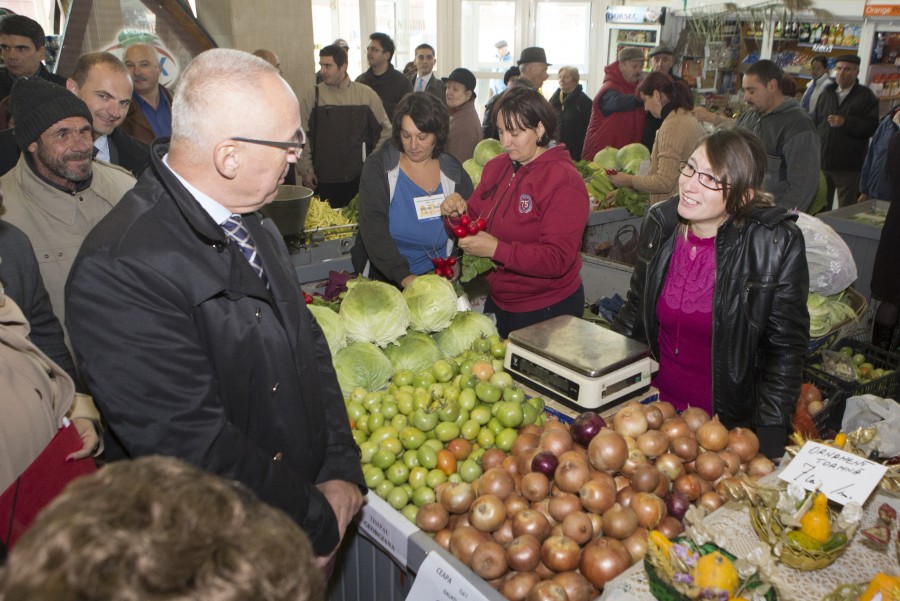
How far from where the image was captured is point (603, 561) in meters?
1.68

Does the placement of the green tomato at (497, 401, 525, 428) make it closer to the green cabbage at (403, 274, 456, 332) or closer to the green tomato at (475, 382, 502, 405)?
the green tomato at (475, 382, 502, 405)

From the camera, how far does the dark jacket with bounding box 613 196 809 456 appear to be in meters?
2.30

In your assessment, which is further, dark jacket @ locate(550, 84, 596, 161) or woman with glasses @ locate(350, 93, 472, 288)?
dark jacket @ locate(550, 84, 596, 161)

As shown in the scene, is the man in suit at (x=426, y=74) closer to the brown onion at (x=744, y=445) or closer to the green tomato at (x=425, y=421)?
the green tomato at (x=425, y=421)

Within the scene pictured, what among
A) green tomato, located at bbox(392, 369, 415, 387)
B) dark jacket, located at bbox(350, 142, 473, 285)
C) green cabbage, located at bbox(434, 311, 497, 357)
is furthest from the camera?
dark jacket, located at bbox(350, 142, 473, 285)

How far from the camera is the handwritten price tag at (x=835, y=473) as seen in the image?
5.40ft

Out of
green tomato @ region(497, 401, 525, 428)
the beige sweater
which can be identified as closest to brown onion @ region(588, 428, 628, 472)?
green tomato @ region(497, 401, 525, 428)

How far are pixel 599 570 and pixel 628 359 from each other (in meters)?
0.78

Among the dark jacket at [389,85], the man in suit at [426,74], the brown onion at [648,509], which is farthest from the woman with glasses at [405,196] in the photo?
the man in suit at [426,74]

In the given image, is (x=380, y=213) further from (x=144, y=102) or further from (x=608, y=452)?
Answer: (x=144, y=102)

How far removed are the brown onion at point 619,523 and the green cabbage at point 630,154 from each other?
4508mm

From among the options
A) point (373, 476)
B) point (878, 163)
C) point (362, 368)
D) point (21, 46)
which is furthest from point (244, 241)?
point (878, 163)

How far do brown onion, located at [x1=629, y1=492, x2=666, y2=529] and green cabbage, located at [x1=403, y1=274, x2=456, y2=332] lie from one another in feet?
4.49

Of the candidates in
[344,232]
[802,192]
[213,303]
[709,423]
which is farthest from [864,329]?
[213,303]
